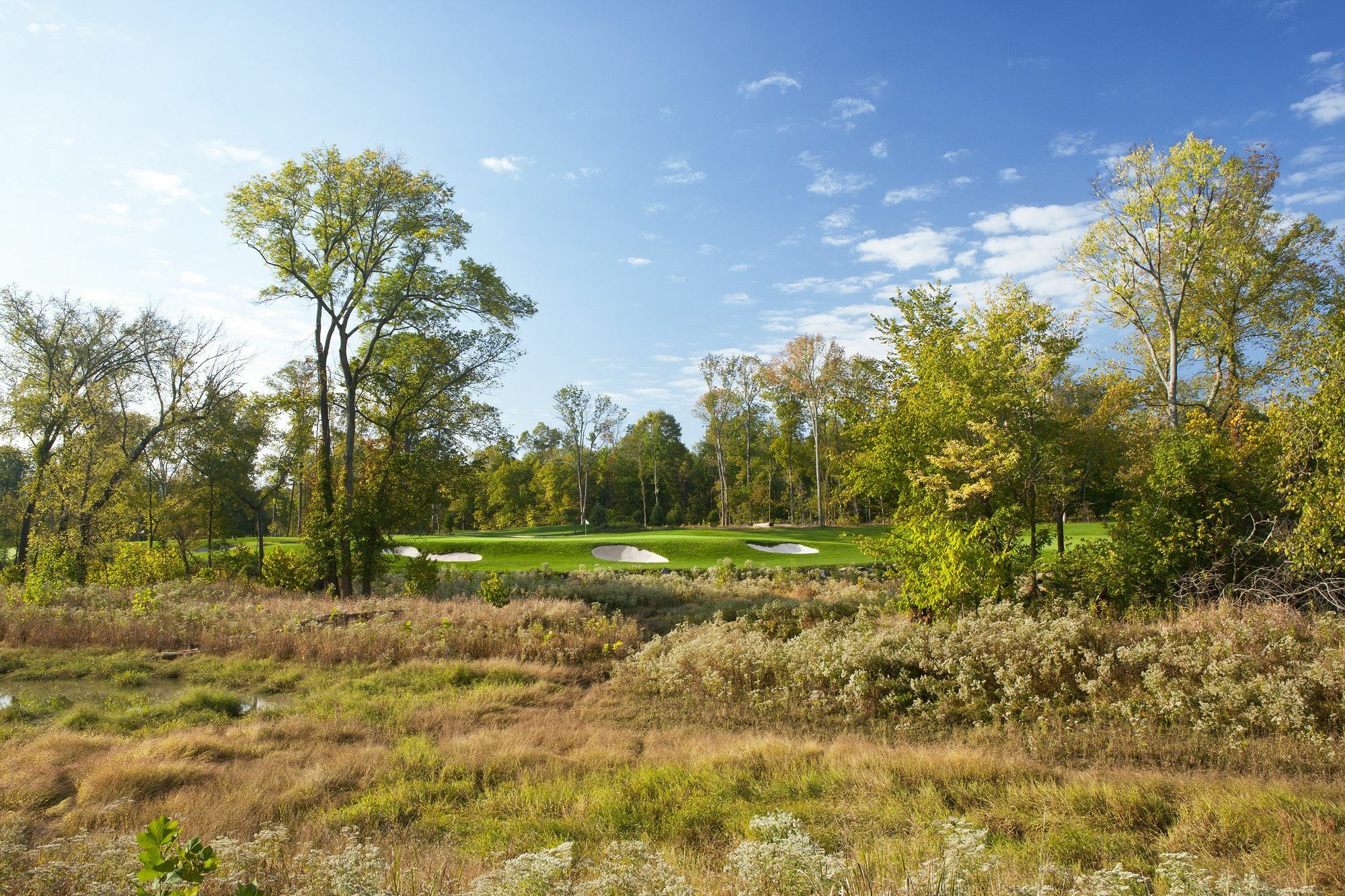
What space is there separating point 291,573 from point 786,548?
61.3ft

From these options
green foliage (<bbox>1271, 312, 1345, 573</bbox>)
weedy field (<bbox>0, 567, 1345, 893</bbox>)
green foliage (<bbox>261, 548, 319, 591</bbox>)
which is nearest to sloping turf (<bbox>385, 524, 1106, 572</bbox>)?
green foliage (<bbox>261, 548, 319, 591</bbox>)

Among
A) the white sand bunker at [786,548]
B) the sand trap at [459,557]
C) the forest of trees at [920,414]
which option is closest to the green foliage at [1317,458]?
the forest of trees at [920,414]

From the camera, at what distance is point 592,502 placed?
6512 cm

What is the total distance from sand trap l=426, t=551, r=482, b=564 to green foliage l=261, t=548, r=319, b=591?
770 cm

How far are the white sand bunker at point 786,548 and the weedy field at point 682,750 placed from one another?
49.7 ft

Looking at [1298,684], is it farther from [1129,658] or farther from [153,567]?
[153,567]

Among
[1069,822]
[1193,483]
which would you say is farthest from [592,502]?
[1069,822]

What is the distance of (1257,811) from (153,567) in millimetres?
24949

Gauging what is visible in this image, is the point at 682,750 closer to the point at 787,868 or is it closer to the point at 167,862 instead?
the point at 787,868

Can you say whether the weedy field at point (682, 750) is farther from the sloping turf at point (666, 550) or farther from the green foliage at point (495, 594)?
the sloping turf at point (666, 550)

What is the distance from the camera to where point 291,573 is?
752 inches

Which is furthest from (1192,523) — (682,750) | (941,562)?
(682,750)

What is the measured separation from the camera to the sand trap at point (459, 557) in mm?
27330

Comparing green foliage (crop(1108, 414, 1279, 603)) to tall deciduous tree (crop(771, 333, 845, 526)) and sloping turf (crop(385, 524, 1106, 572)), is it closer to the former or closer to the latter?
sloping turf (crop(385, 524, 1106, 572))
